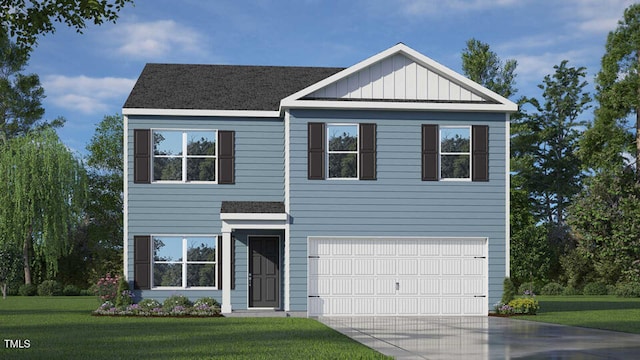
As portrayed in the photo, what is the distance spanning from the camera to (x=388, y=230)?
987 inches

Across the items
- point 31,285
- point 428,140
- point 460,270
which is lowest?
point 31,285

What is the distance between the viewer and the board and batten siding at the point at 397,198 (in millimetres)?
24812

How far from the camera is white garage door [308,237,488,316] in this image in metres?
24.9

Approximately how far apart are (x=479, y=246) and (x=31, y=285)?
1014 inches

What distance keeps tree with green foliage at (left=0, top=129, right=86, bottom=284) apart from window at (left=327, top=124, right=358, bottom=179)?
20.8 meters

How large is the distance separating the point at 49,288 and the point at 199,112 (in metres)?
19.8

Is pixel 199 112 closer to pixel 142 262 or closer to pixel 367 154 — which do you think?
pixel 142 262

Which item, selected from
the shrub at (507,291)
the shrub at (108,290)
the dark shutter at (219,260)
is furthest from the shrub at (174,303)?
the shrub at (507,291)

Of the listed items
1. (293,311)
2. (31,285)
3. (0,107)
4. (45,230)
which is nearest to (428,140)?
(293,311)

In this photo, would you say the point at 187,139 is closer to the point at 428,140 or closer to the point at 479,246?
the point at 428,140

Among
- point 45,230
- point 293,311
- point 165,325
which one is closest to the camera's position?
point 165,325

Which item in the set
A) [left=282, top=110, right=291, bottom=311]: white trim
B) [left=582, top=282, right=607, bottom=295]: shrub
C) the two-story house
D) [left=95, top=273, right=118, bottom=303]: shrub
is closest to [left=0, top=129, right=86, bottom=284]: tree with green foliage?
[left=95, top=273, right=118, bottom=303]: shrub

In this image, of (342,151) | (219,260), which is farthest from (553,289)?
(219,260)

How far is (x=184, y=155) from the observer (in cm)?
2617
